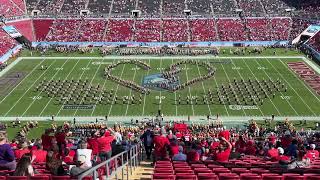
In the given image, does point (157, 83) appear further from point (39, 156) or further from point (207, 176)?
point (207, 176)

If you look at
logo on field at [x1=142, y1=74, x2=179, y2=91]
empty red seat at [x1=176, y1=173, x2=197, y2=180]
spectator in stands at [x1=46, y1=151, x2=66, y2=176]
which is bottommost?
logo on field at [x1=142, y1=74, x2=179, y2=91]

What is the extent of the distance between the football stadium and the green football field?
3.9 inches

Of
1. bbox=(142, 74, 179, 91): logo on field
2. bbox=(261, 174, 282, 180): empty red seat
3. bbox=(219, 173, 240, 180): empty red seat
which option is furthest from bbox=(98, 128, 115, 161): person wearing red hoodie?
bbox=(142, 74, 179, 91): logo on field

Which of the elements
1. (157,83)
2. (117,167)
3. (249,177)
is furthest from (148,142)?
(157,83)

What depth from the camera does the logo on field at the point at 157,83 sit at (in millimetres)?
39406

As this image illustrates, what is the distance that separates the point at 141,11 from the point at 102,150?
5555 centimetres

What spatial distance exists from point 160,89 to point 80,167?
30857mm

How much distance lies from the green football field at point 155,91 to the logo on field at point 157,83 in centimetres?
67

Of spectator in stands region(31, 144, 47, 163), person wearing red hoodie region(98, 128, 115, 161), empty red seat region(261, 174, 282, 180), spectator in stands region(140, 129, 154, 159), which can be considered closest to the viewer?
empty red seat region(261, 174, 282, 180)

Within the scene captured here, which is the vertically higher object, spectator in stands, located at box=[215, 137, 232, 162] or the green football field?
spectator in stands, located at box=[215, 137, 232, 162]

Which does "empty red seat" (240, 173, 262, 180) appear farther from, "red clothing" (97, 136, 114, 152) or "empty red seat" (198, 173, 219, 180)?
"red clothing" (97, 136, 114, 152)

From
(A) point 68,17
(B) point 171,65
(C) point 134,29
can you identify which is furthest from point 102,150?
(A) point 68,17

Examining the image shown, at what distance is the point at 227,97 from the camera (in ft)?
120

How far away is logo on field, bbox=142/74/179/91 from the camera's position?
129 feet
